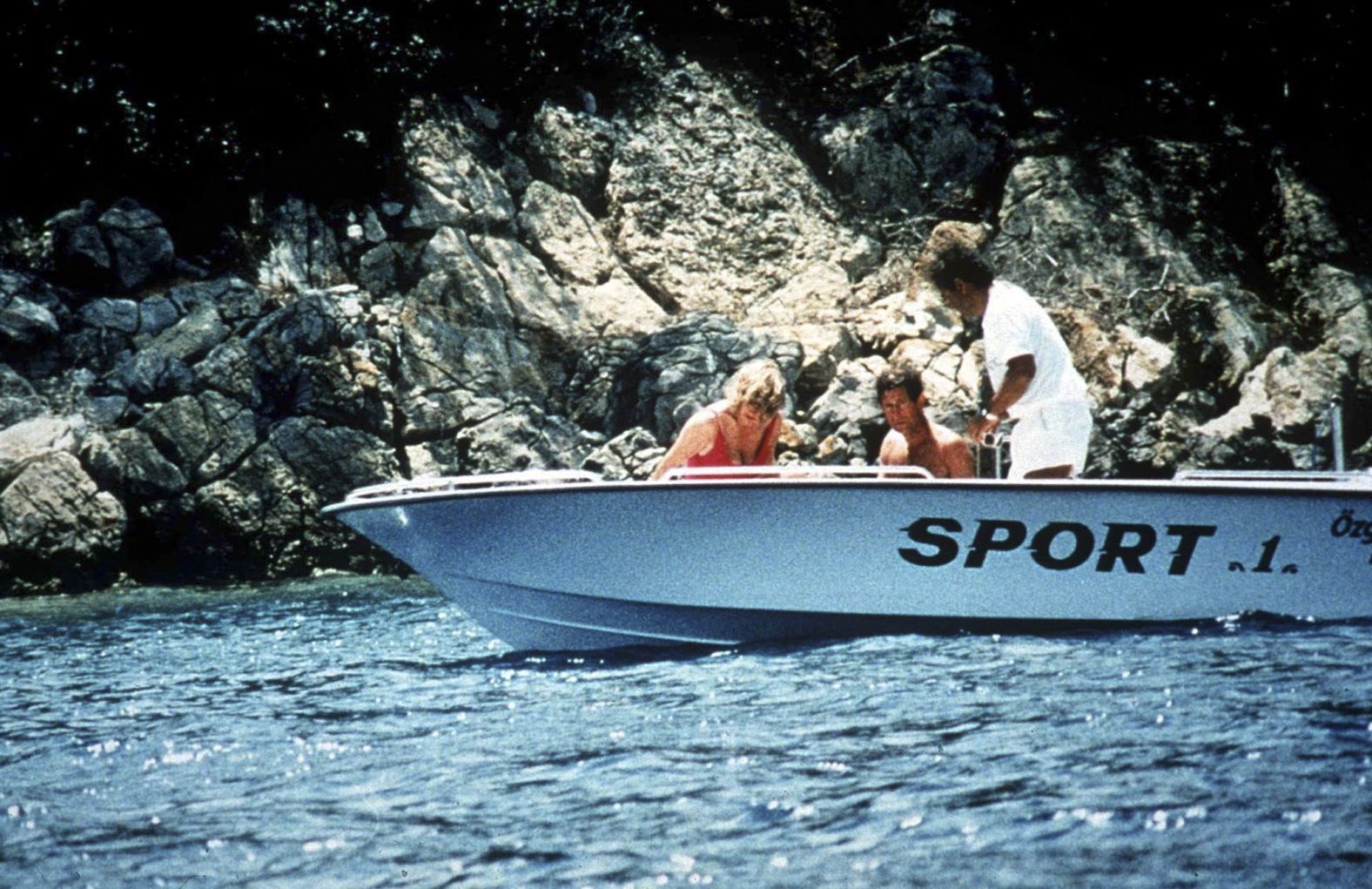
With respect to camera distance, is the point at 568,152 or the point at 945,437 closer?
the point at 945,437

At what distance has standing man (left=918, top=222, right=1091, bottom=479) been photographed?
19.7 feet

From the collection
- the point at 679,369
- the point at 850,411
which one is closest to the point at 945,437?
the point at 850,411

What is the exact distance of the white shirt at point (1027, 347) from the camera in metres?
6.00

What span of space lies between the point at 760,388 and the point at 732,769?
9.99 feet

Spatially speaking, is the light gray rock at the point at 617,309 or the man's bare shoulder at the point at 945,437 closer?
the man's bare shoulder at the point at 945,437

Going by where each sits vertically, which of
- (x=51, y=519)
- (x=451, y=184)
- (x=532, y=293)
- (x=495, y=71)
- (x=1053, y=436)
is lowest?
(x=51, y=519)

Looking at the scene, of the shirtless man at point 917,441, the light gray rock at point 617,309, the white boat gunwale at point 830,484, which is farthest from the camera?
the light gray rock at point 617,309

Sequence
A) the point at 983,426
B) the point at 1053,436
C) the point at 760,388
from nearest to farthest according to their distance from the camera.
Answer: the point at 983,426 < the point at 1053,436 < the point at 760,388

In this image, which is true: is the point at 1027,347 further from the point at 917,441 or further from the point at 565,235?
the point at 565,235

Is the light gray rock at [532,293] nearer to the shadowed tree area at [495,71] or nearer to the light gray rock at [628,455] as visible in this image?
the shadowed tree area at [495,71]

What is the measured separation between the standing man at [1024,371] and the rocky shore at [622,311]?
25.3 feet

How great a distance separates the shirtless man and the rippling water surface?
1.05 m

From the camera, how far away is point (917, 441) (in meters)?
6.39

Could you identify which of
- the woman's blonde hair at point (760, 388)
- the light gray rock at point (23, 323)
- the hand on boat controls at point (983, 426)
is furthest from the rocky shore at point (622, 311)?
the hand on boat controls at point (983, 426)
